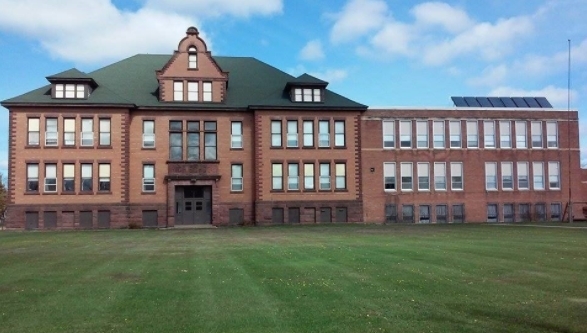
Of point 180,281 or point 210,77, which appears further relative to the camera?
point 210,77

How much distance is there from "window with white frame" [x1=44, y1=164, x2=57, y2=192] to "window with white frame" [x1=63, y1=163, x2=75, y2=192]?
755 millimetres

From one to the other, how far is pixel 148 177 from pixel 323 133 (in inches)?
612

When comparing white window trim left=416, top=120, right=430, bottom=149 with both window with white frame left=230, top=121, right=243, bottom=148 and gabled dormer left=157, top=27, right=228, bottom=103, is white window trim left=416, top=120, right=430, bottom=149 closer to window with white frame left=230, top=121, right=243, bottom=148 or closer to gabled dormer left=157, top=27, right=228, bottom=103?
window with white frame left=230, top=121, right=243, bottom=148

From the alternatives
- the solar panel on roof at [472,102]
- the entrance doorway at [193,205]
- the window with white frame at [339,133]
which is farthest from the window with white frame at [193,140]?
the solar panel on roof at [472,102]

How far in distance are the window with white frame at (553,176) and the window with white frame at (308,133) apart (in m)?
23.3

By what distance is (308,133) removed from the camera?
4822 centimetres

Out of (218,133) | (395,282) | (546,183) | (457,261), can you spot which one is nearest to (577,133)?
(546,183)

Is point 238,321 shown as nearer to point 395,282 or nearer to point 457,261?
point 395,282

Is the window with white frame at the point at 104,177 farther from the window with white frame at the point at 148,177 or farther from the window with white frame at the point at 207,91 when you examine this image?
the window with white frame at the point at 207,91

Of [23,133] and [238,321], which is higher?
[23,133]

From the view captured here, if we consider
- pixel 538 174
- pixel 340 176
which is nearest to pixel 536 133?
pixel 538 174

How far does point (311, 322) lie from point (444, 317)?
239 cm

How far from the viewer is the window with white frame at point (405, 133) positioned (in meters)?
50.0

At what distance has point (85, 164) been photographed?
45312 millimetres
